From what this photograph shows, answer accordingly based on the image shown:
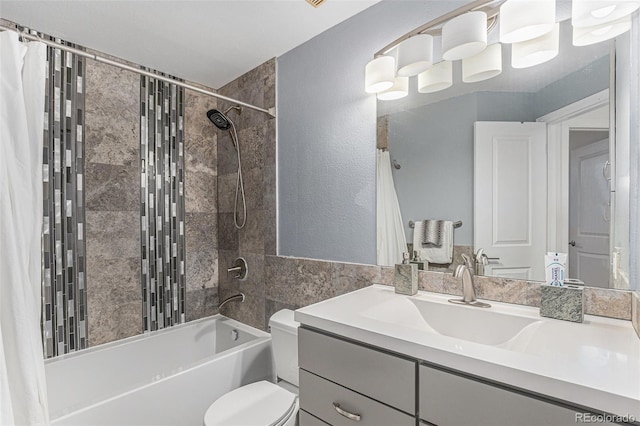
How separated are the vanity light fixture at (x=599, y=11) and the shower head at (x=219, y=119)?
6.43 feet

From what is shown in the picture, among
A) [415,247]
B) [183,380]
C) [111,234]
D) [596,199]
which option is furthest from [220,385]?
[596,199]

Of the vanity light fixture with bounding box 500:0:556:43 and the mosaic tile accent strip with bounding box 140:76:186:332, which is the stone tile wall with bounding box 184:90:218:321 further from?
the vanity light fixture with bounding box 500:0:556:43

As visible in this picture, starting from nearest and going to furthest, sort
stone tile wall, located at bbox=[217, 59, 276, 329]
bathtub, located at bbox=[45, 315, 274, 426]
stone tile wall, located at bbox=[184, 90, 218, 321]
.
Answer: bathtub, located at bbox=[45, 315, 274, 426] < stone tile wall, located at bbox=[217, 59, 276, 329] < stone tile wall, located at bbox=[184, 90, 218, 321]

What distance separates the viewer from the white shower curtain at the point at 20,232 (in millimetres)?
1031

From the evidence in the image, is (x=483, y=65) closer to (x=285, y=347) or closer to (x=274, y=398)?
(x=285, y=347)

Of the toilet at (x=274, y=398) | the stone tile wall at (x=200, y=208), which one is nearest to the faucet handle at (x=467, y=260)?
the toilet at (x=274, y=398)

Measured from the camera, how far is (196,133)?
8.32 ft

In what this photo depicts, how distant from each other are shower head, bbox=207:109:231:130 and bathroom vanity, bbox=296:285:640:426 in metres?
1.64

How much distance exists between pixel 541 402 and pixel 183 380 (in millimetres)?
1603

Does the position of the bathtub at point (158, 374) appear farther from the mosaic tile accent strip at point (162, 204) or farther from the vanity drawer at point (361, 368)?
the vanity drawer at point (361, 368)

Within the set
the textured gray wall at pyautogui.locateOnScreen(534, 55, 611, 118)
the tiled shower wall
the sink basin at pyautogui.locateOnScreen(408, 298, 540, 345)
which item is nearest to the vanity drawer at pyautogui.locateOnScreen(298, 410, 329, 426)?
the sink basin at pyautogui.locateOnScreen(408, 298, 540, 345)

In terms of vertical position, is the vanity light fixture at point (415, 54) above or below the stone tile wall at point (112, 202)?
above

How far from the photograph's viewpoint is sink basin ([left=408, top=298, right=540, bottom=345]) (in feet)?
3.35

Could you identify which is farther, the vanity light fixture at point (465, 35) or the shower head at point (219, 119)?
the shower head at point (219, 119)
